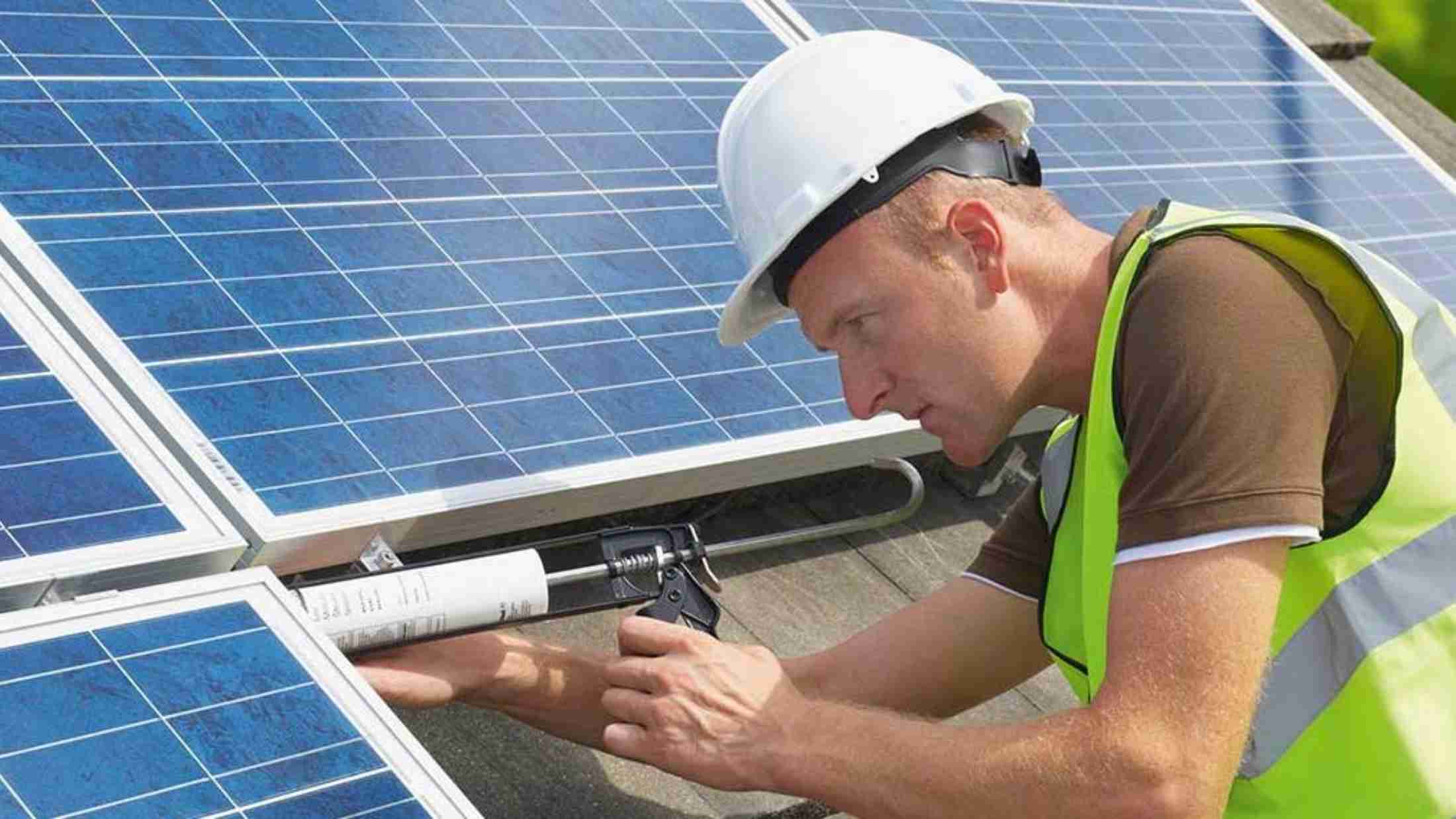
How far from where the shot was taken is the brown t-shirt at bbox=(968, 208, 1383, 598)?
11.1 ft

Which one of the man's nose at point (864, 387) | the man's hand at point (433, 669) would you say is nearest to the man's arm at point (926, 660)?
the man's hand at point (433, 669)

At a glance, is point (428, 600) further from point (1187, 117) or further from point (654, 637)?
point (1187, 117)

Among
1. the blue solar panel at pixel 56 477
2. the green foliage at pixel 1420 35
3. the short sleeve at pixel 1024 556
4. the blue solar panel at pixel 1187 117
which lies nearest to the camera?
the blue solar panel at pixel 56 477

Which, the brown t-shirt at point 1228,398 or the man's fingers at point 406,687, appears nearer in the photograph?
the brown t-shirt at point 1228,398

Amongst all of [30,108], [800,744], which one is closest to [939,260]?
[800,744]

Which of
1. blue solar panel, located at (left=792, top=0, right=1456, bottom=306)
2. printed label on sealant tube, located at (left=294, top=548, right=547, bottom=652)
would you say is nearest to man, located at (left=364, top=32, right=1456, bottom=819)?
printed label on sealant tube, located at (left=294, top=548, right=547, bottom=652)

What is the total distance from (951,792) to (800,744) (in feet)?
0.99

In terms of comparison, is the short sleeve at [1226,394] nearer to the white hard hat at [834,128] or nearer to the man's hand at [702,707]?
the white hard hat at [834,128]

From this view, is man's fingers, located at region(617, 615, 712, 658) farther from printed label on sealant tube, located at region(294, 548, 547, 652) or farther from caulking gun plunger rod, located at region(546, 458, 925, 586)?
caulking gun plunger rod, located at region(546, 458, 925, 586)

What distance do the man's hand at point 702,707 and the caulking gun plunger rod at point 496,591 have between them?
199 millimetres

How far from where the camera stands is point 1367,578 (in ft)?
11.9

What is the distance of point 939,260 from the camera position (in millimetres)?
3822

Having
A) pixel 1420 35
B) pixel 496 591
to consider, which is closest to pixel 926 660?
pixel 496 591

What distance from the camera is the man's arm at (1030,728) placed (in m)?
3.41
